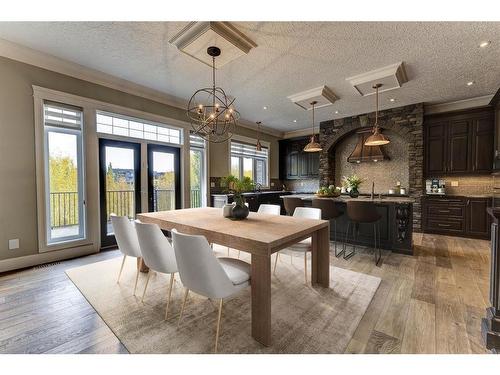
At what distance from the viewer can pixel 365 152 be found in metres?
5.85

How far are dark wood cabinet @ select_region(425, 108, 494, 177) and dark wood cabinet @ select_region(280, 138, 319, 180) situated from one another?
2.85m

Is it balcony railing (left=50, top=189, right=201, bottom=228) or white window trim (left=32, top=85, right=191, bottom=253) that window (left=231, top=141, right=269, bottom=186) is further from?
white window trim (left=32, top=85, right=191, bottom=253)

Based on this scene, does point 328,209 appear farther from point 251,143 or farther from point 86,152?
point 86,152

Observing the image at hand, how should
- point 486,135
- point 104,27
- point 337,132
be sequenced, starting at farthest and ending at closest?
point 337,132
point 486,135
point 104,27

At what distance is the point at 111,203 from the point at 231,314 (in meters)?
3.11

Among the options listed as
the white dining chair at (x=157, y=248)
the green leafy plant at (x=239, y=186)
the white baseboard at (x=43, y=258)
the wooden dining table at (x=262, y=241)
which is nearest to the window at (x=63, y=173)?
the white baseboard at (x=43, y=258)

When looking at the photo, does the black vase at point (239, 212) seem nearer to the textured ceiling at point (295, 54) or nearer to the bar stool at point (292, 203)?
A: the bar stool at point (292, 203)

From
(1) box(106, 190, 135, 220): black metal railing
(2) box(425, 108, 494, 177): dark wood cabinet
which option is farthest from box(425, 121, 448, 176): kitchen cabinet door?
(1) box(106, 190, 135, 220): black metal railing

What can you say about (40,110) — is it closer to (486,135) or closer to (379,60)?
(379,60)

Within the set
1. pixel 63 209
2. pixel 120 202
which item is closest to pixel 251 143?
pixel 120 202
